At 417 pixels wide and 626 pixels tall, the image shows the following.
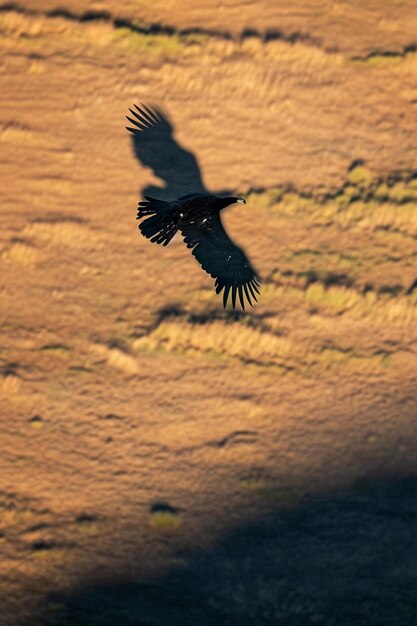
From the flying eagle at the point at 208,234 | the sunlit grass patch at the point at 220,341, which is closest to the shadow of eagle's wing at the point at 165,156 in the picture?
the sunlit grass patch at the point at 220,341

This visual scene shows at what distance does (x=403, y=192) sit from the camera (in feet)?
34.8

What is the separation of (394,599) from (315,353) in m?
2.65

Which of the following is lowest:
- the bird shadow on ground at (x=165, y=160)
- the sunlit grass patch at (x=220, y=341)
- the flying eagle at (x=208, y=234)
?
the sunlit grass patch at (x=220, y=341)

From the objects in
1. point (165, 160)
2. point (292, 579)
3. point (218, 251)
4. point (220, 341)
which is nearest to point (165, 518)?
point (292, 579)

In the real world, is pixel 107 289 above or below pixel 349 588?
above

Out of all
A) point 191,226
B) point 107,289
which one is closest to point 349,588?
point 191,226

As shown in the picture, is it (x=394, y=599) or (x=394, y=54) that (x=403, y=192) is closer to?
(x=394, y=54)

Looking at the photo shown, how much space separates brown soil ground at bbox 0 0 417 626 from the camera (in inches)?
301

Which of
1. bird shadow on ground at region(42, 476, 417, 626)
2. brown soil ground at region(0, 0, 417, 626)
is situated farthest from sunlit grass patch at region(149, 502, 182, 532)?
bird shadow on ground at region(42, 476, 417, 626)

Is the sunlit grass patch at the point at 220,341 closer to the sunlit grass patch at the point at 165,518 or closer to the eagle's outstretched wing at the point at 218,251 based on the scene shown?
the eagle's outstretched wing at the point at 218,251

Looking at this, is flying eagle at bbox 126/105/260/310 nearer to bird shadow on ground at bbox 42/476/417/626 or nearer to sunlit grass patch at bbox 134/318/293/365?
sunlit grass patch at bbox 134/318/293/365

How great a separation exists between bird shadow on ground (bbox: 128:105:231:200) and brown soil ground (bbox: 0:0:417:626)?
0.04 m

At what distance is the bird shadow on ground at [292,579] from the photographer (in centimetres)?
726

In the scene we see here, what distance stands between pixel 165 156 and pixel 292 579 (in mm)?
5140
